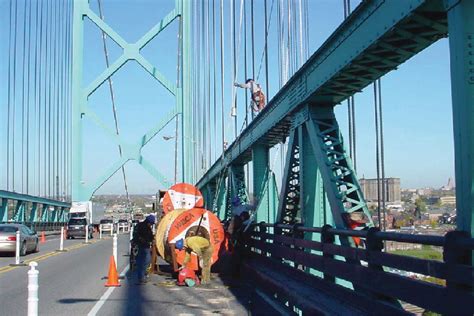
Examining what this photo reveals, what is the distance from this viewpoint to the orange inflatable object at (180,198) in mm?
18641

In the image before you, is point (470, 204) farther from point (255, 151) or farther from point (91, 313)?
point (255, 151)

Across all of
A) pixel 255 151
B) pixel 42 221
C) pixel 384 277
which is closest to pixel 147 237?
pixel 255 151

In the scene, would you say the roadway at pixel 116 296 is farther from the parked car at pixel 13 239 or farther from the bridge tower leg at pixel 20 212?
the bridge tower leg at pixel 20 212

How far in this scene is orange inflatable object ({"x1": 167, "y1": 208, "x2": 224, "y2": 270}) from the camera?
47.2 feet

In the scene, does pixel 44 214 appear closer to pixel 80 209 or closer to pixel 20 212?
pixel 20 212

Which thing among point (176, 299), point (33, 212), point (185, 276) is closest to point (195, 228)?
point (185, 276)

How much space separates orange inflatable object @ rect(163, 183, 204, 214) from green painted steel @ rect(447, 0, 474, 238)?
12800mm

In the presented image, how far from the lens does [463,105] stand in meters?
6.00

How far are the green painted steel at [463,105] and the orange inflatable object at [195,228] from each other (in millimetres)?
8762

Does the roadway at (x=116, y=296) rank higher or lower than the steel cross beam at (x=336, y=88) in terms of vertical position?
lower

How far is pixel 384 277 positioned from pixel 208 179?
105ft

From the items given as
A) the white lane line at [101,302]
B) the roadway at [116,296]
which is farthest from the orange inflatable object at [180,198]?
the white lane line at [101,302]

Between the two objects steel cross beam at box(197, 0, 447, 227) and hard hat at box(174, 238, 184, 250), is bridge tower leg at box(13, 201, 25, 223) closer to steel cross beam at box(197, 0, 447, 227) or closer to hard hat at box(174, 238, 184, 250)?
hard hat at box(174, 238, 184, 250)

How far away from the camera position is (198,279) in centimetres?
1369
